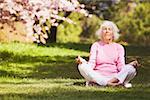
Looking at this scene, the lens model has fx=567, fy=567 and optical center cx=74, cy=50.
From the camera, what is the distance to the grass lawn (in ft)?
27.9

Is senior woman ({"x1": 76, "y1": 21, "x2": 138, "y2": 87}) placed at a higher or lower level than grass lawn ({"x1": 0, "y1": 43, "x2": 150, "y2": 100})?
higher

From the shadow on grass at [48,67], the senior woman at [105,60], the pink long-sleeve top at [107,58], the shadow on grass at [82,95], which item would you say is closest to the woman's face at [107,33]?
the senior woman at [105,60]

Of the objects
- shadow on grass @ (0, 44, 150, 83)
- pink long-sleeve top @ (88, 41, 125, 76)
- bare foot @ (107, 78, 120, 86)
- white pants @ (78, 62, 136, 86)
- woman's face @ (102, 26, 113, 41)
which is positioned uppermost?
woman's face @ (102, 26, 113, 41)

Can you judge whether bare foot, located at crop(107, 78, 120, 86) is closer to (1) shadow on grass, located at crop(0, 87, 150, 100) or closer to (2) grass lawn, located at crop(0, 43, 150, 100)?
(2) grass lawn, located at crop(0, 43, 150, 100)

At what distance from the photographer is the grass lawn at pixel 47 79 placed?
8492mm

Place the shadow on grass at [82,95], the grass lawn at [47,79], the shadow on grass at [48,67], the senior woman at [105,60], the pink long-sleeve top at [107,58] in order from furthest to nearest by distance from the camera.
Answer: the shadow on grass at [48,67] → the pink long-sleeve top at [107,58] → the senior woman at [105,60] → the grass lawn at [47,79] → the shadow on grass at [82,95]

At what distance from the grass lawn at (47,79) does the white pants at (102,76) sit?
0.22 meters

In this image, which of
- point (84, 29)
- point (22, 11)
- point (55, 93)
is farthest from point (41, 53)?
point (84, 29)

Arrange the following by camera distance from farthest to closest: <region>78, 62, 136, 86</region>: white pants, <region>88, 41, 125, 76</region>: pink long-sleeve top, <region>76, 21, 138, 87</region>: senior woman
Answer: <region>88, 41, 125, 76</region>: pink long-sleeve top
<region>76, 21, 138, 87</region>: senior woman
<region>78, 62, 136, 86</region>: white pants

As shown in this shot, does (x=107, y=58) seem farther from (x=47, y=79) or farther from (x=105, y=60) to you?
(x=47, y=79)

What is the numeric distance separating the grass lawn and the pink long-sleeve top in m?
0.45

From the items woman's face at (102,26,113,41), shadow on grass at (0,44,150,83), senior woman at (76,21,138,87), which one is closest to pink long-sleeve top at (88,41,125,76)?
senior woman at (76,21,138,87)

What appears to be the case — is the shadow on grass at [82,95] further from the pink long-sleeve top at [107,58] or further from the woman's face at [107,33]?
the woman's face at [107,33]

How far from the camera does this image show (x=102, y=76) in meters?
10.0
